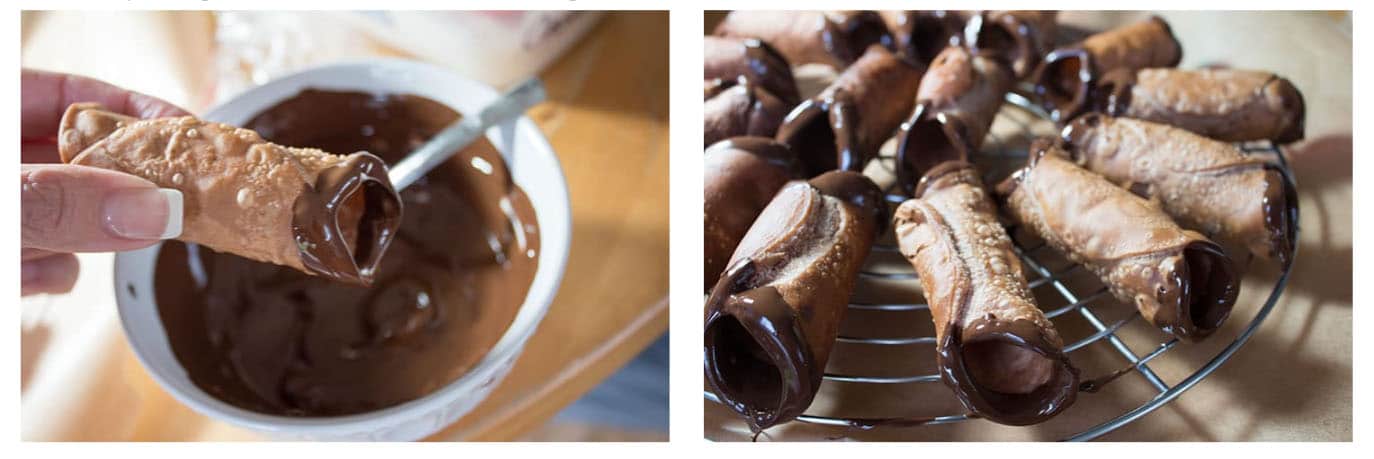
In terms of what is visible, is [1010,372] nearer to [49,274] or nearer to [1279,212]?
[1279,212]

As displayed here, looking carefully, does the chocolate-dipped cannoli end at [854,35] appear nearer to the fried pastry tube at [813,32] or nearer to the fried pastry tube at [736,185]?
the fried pastry tube at [813,32]

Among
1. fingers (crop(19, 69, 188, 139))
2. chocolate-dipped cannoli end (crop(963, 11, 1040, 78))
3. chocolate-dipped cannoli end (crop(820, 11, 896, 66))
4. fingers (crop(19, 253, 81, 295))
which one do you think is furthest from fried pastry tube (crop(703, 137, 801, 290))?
fingers (crop(19, 253, 81, 295))

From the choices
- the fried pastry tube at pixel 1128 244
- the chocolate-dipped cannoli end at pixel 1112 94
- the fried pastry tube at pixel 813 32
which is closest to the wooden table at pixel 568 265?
the fried pastry tube at pixel 813 32

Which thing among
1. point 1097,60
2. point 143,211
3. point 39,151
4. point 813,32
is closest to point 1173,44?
point 1097,60

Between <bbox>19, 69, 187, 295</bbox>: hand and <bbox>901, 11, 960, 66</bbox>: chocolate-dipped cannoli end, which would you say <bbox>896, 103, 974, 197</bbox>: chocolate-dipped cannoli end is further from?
<bbox>19, 69, 187, 295</bbox>: hand
